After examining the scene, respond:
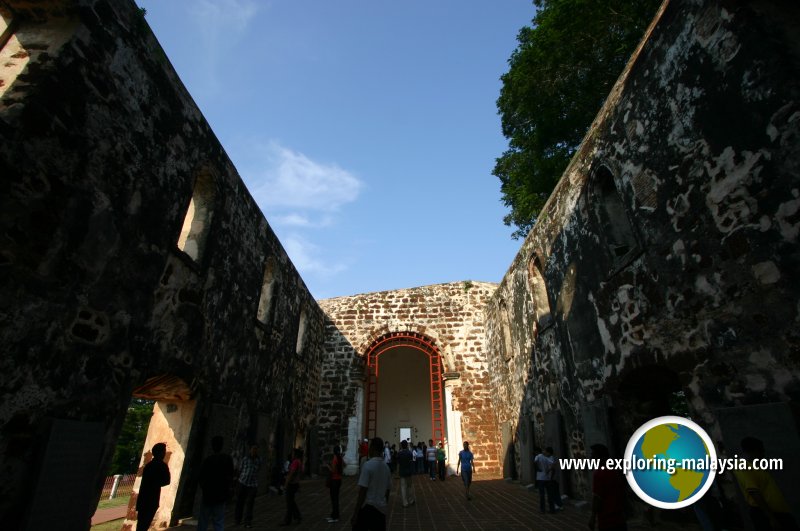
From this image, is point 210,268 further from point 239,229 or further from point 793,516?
point 793,516

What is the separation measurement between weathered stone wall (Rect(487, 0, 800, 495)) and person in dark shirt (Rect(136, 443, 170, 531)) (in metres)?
5.70

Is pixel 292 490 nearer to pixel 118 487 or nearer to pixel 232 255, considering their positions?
pixel 232 255

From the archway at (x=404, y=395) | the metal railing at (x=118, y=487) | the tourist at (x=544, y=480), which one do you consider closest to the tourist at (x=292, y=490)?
the tourist at (x=544, y=480)

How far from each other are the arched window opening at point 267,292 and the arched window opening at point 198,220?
2.64 m

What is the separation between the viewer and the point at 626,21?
997 cm

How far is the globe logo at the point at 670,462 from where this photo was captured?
4.17 meters

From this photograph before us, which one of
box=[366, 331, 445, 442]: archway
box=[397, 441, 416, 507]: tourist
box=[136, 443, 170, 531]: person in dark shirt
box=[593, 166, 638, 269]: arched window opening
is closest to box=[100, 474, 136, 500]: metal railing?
box=[397, 441, 416, 507]: tourist

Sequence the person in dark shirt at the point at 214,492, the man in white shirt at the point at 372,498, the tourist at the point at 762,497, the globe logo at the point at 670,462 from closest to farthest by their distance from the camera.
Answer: the tourist at the point at 762,497 < the man in white shirt at the point at 372,498 < the globe logo at the point at 670,462 < the person in dark shirt at the point at 214,492

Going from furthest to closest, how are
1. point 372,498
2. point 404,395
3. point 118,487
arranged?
1. point 404,395
2. point 118,487
3. point 372,498

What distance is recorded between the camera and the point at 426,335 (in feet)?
48.5

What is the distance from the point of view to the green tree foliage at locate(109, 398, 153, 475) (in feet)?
73.5

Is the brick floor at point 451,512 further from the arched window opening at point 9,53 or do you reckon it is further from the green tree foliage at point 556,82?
the green tree foliage at point 556,82

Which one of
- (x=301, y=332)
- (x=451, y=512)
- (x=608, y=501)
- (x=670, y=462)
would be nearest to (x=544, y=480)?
(x=451, y=512)

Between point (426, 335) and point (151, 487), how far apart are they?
11099 millimetres
